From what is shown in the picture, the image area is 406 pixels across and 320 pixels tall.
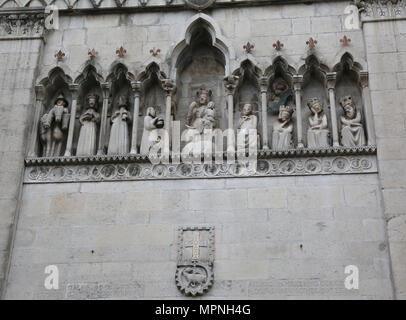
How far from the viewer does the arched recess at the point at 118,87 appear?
12.6 metres

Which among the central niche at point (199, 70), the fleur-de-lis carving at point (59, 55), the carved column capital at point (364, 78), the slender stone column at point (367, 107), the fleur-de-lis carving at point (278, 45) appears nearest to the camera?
the slender stone column at point (367, 107)

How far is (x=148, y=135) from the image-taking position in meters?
12.2

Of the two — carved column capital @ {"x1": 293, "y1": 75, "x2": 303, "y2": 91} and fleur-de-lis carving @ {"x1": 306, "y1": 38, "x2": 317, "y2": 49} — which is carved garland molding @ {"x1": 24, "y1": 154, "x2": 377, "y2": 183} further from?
fleur-de-lis carving @ {"x1": 306, "y1": 38, "x2": 317, "y2": 49}

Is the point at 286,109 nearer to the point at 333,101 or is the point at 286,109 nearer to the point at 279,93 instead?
the point at 279,93

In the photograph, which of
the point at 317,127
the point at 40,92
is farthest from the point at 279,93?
the point at 40,92

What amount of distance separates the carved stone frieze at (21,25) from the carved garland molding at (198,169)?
2984 millimetres

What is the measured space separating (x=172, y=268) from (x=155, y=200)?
1271mm

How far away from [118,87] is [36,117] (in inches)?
65.3

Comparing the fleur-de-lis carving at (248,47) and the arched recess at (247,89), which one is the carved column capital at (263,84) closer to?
the arched recess at (247,89)

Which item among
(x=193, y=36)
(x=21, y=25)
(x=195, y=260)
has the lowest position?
(x=195, y=260)

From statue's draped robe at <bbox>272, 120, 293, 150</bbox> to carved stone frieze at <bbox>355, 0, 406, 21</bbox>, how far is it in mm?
2603

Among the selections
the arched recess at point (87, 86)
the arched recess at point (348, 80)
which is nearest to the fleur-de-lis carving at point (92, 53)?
the arched recess at point (87, 86)

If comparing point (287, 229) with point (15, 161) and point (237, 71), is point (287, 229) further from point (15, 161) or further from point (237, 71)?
point (15, 161)
